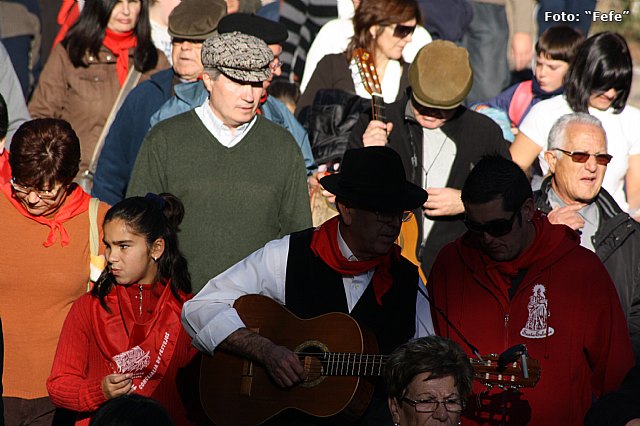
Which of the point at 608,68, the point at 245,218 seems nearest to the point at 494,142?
the point at 608,68

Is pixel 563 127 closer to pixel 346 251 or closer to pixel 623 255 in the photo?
pixel 623 255

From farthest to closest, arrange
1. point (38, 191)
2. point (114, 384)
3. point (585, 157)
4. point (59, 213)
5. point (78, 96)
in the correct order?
1. point (78, 96)
2. point (585, 157)
3. point (59, 213)
4. point (38, 191)
5. point (114, 384)

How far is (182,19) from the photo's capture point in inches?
327

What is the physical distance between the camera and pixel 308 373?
17.9 feet

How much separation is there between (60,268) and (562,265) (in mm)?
2720

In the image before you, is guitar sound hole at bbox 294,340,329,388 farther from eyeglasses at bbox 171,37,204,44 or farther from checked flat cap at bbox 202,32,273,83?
eyeglasses at bbox 171,37,204,44

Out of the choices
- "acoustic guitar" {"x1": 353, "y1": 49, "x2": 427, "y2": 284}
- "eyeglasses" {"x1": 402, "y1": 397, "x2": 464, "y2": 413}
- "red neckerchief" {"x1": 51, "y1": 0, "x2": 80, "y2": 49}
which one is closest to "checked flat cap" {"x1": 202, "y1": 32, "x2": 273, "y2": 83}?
"acoustic guitar" {"x1": 353, "y1": 49, "x2": 427, "y2": 284}

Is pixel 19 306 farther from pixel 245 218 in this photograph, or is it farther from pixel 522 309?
pixel 522 309

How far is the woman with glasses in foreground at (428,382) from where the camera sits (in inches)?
176

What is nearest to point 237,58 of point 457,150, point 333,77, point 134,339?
point 457,150

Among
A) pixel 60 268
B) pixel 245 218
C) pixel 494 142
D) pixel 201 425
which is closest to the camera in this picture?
pixel 201 425

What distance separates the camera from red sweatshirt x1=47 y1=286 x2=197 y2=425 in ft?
19.2

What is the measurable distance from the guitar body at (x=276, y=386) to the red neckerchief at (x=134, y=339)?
402mm

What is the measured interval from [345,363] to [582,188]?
2.39m
